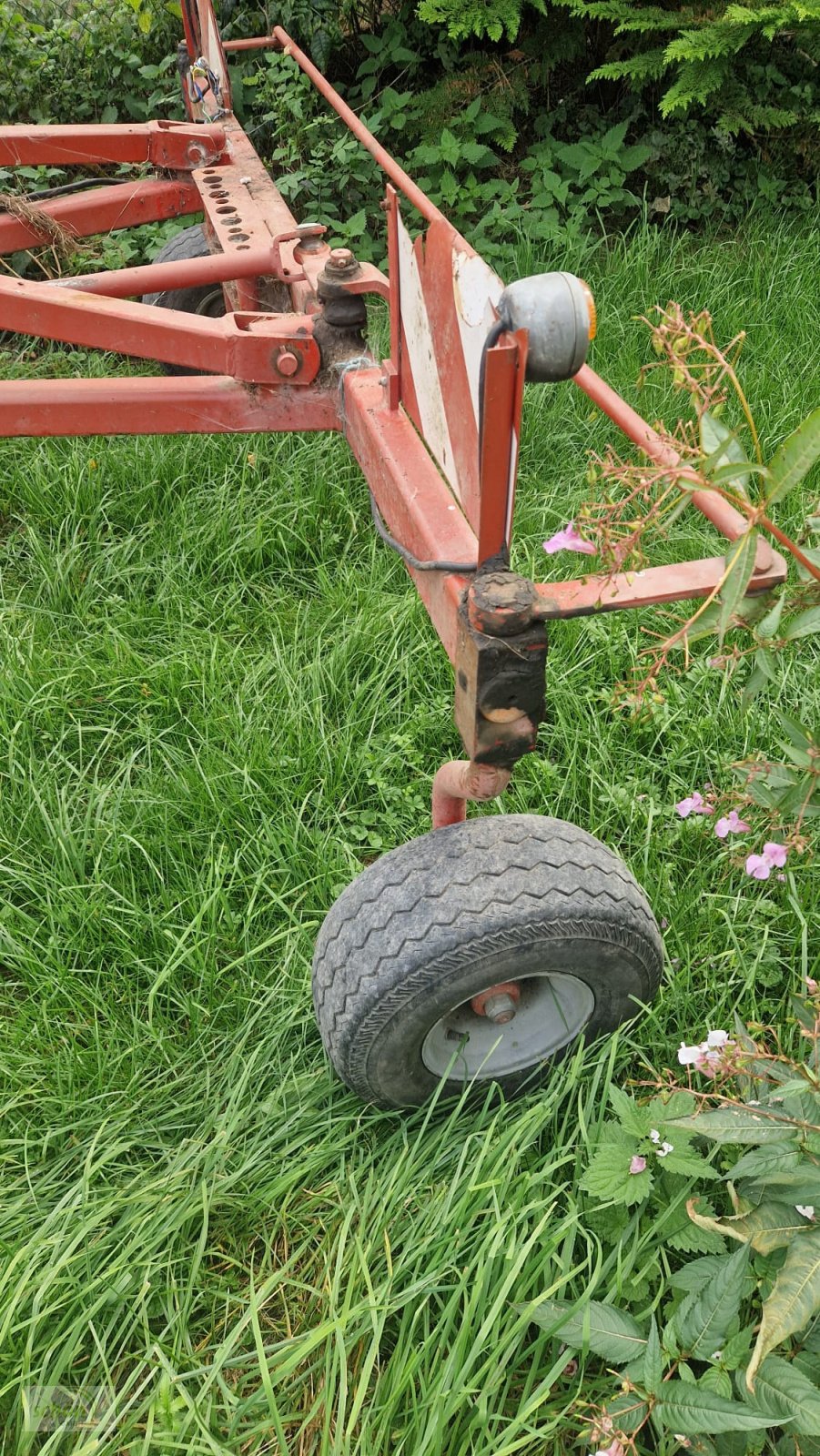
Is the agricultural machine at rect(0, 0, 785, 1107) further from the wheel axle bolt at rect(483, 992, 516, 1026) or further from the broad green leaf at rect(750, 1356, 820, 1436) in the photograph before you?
the broad green leaf at rect(750, 1356, 820, 1436)

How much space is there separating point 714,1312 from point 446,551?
1.14 meters

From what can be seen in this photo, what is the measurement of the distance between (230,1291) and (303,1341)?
245 millimetres

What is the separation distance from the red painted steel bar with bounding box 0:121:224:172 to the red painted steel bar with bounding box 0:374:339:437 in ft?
3.47

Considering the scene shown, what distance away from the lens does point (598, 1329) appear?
1.64 meters

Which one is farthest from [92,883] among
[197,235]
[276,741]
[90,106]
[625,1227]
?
[90,106]

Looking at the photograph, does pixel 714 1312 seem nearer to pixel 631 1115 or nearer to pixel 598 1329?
pixel 598 1329

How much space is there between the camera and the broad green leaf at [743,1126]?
154cm

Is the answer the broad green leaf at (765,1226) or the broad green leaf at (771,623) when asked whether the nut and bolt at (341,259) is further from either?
the broad green leaf at (765,1226)

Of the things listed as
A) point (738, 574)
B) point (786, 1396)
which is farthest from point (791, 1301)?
point (738, 574)

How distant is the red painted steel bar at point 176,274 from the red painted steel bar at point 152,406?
0.91 feet

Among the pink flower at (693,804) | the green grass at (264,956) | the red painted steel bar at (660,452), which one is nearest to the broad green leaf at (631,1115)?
the green grass at (264,956)

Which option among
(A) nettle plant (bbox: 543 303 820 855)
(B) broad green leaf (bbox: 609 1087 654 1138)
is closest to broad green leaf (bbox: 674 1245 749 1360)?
(B) broad green leaf (bbox: 609 1087 654 1138)

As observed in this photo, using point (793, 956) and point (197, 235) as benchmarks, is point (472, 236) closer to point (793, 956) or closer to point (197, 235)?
point (197, 235)

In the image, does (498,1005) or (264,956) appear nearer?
(498,1005)
